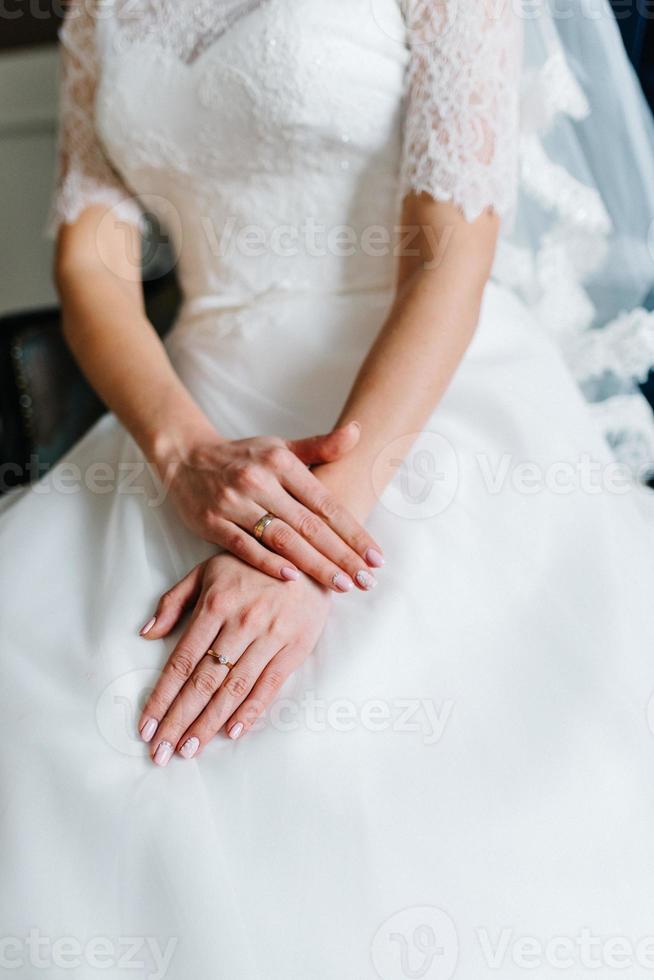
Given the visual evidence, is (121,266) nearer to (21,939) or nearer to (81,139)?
(81,139)

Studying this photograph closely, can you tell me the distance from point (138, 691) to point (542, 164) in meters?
0.73

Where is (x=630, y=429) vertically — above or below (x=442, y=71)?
below

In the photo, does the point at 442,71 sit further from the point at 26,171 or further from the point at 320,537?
the point at 26,171

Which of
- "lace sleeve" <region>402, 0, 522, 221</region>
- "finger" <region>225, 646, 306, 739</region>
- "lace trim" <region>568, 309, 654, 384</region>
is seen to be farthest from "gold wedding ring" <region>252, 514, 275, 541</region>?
"lace trim" <region>568, 309, 654, 384</region>

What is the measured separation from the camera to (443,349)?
891mm

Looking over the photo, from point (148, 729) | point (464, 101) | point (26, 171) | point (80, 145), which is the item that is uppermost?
point (464, 101)

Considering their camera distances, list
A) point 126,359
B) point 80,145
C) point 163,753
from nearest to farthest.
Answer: point 163,753, point 126,359, point 80,145

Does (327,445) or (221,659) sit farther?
(327,445)

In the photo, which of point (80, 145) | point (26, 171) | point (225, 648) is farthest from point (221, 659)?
point (26, 171)

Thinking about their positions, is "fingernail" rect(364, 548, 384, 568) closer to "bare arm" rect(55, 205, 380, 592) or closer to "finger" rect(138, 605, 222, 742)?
"bare arm" rect(55, 205, 380, 592)

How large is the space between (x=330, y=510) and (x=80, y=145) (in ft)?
2.20

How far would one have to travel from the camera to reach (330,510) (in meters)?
0.80

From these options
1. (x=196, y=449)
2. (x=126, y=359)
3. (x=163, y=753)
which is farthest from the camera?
(x=126, y=359)

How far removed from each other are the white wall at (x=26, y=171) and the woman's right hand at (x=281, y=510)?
49.3 inches
